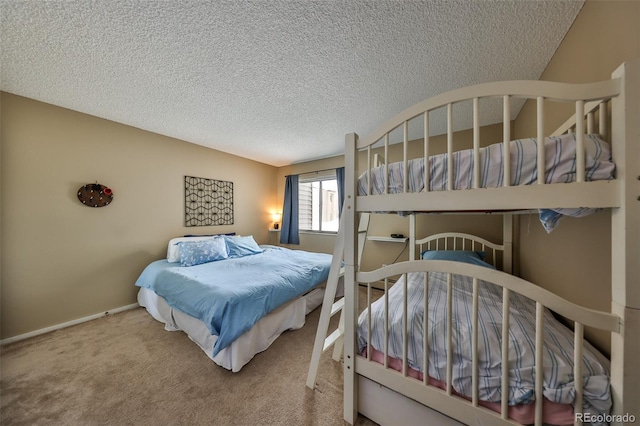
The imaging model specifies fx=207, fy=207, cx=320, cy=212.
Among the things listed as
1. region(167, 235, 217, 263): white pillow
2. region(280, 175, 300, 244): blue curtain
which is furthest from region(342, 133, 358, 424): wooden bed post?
region(280, 175, 300, 244): blue curtain

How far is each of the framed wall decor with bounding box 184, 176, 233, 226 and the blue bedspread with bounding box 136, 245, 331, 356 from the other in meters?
0.91

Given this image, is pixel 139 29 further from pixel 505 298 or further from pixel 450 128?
pixel 505 298

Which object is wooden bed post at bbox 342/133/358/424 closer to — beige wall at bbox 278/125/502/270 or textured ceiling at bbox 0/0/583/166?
textured ceiling at bbox 0/0/583/166

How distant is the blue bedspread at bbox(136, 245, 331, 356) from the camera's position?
1.62m

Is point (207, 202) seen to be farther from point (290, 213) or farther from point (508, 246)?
point (508, 246)

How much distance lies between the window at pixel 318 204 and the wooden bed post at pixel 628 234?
357 cm

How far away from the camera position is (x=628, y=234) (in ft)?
2.13

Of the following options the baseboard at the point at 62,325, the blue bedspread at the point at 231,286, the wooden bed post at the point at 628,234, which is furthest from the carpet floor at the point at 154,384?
the wooden bed post at the point at 628,234

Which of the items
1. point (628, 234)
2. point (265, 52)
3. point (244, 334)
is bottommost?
point (244, 334)

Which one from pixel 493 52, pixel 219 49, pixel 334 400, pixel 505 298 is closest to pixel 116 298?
pixel 334 400

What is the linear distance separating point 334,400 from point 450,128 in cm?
176

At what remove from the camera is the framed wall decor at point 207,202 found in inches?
130

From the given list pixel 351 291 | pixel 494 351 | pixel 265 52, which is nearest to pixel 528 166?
pixel 494 351

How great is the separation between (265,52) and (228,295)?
1885 millimetres
